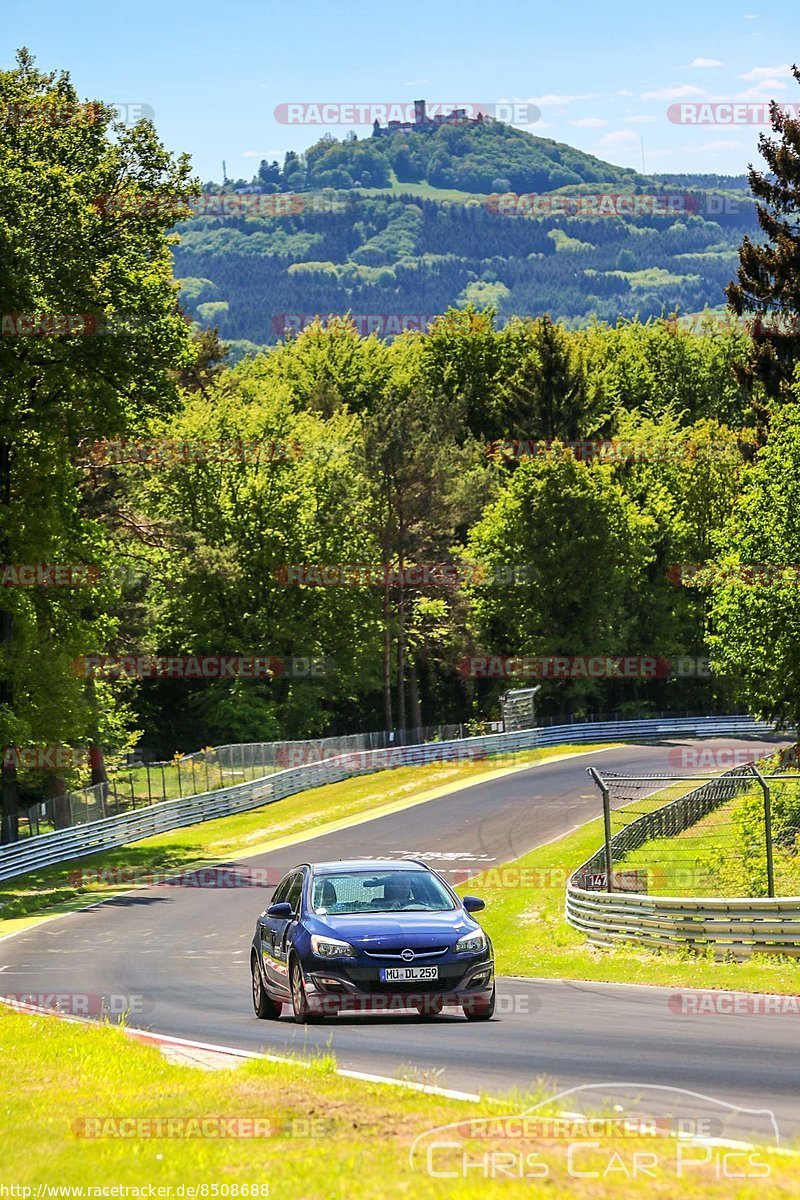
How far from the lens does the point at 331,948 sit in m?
14.7

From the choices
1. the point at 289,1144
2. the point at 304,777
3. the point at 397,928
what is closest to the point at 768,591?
the point at 304,777

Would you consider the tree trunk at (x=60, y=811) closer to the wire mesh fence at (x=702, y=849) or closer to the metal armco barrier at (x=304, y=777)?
the metal armco barrier at (x=304, y=777)

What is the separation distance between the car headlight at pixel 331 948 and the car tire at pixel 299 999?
37cm

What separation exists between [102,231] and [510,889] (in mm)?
21855

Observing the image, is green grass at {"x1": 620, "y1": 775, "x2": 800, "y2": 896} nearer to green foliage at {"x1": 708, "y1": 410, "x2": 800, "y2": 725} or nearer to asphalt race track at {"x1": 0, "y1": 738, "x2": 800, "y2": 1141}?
green foliage at {"x1": 708, "y1": 410, "x2": 800, "y2": 725}

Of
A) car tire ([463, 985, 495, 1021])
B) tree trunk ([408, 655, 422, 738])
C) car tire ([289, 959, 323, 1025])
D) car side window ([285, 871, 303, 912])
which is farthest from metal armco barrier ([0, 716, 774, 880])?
car tire ([463, 985, 495, 1021])

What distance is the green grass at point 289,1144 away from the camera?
732 cm

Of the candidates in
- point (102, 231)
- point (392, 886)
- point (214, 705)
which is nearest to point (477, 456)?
point (214, 705)

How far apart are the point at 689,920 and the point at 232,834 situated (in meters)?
30.2

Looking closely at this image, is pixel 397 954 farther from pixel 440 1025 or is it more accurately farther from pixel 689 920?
pixel 689 920

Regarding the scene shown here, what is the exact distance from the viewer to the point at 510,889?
3556cm

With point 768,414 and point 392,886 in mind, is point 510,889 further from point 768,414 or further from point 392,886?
point 768,414

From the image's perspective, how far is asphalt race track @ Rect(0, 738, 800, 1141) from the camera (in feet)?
35.7

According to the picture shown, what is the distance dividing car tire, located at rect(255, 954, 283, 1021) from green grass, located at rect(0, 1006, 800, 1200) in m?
4.24
